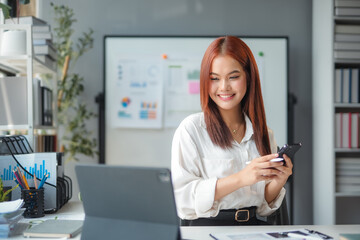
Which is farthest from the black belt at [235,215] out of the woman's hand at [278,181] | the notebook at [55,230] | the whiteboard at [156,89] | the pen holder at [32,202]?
the whiteboard at [156,89]

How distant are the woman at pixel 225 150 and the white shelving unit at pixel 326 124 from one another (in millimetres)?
1471

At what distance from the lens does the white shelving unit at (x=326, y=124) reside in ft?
9.82

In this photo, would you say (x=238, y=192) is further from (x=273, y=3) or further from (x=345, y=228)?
(x=273, y=3)

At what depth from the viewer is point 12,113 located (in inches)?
79.1

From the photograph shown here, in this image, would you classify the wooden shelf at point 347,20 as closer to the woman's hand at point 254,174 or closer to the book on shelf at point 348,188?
the book on shelf at point 348,188

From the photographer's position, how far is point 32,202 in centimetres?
153

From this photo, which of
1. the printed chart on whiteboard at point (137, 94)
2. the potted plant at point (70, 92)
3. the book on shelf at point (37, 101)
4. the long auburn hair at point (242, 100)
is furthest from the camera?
the printed chart on whiteboard at point (137, 94)

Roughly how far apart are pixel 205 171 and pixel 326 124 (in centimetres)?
176

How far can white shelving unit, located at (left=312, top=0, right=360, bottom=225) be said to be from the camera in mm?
2992

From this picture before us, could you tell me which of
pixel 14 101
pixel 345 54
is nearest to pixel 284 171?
pixel 14 101

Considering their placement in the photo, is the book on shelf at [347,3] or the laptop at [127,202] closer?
the laptop at [127,202]

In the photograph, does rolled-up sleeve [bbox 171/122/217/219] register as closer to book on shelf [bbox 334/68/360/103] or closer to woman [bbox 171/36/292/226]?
woman [bbox 171/36/292/226]

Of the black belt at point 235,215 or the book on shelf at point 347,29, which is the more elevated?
the book on shelf at point 347,29

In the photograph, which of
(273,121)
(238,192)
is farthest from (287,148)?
(273,121)
